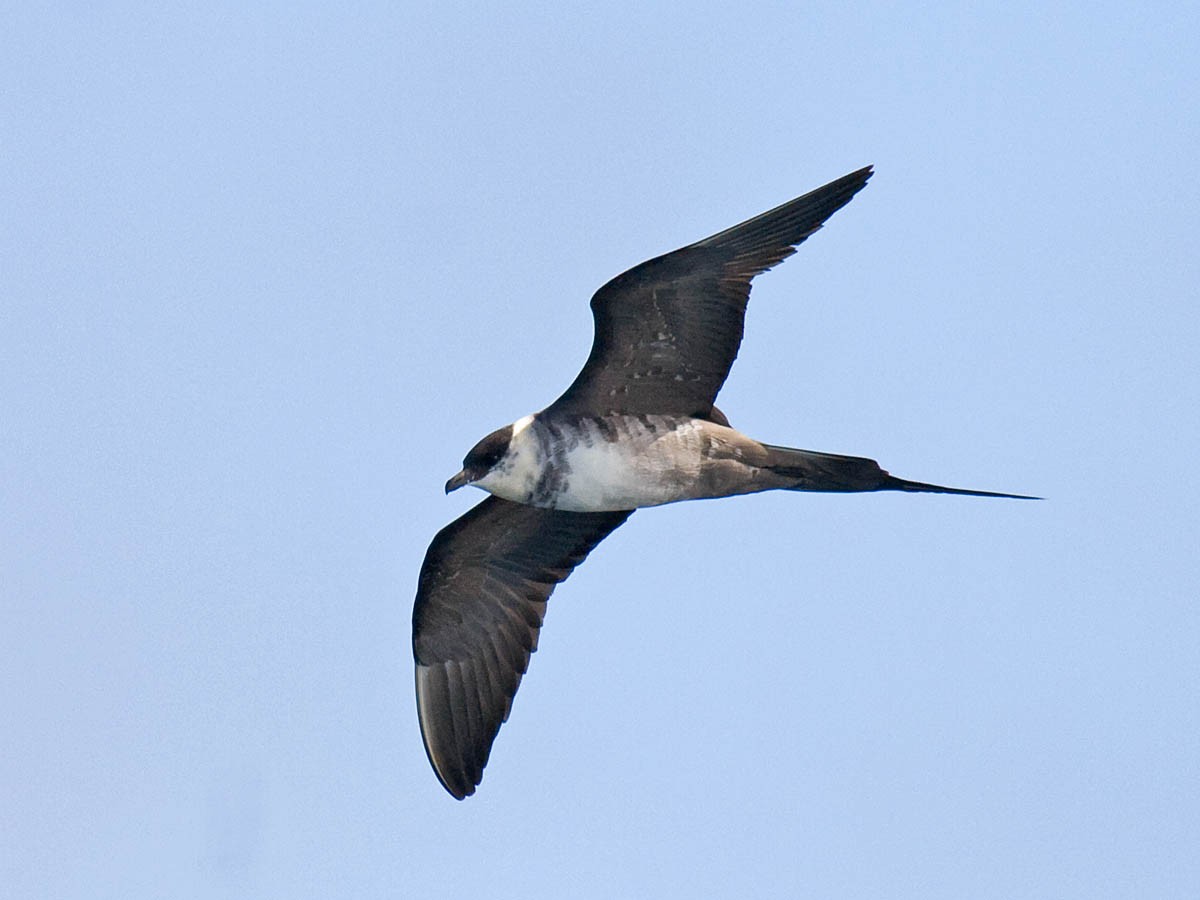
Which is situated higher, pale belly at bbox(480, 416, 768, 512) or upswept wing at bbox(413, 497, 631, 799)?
pale belly at bbox(480, 416, 768, 512)

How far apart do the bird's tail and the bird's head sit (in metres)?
1.42

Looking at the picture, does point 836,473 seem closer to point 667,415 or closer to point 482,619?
point 667,415

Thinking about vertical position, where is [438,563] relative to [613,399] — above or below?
below

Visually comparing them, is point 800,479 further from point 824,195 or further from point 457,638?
point 457,638

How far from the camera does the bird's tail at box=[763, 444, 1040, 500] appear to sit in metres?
9.95

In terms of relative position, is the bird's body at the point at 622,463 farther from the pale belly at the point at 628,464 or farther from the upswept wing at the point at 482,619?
the upswept wing at the point at 482,619

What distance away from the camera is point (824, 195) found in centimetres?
969

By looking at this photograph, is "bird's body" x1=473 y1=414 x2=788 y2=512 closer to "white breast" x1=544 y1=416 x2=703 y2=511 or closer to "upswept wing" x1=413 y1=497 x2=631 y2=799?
"white breast" x1=544 y1=416 x2=703 y2=511

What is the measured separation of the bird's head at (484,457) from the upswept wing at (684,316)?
401mm

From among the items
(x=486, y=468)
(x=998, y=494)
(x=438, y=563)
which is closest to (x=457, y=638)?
(x=438, y=563)

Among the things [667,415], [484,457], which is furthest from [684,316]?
[484,457]

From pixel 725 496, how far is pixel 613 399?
81 centimetres

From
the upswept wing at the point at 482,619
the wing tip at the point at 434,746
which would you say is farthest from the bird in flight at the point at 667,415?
the wing tip at the point at 434,746

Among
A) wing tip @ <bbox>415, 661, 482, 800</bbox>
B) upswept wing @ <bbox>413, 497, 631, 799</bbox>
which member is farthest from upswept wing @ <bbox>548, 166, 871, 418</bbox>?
wing tip @ <bbox>415, 661, 482, 800</bbox>
